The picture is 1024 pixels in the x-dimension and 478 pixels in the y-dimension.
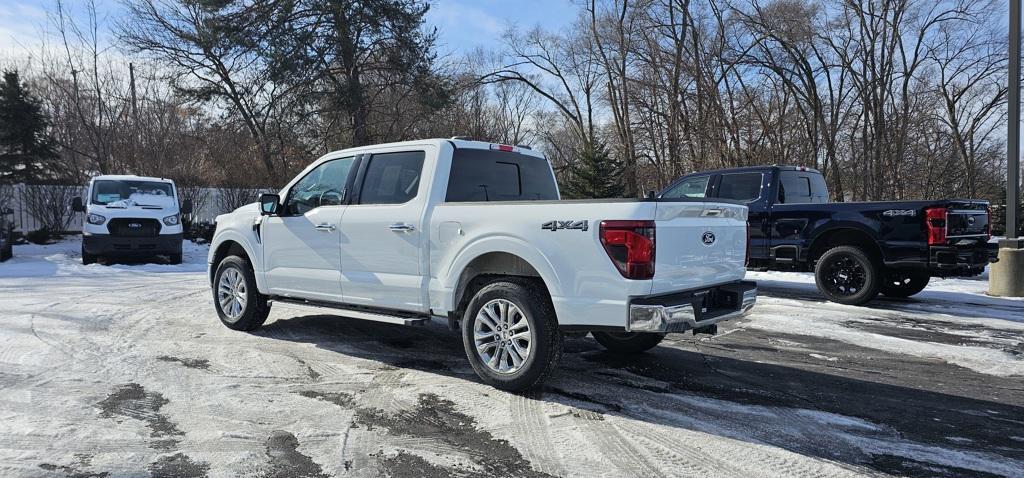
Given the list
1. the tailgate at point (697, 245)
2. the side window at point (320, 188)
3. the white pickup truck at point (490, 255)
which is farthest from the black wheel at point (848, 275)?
the side window at point (320, 188)

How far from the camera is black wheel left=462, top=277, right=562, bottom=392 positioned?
14.1 feet

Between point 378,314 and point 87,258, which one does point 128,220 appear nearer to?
point 87,258

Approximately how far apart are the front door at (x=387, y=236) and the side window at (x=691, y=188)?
5867 millimetres

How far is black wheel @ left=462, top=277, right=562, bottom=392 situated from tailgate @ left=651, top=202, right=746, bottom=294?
2.70 feet

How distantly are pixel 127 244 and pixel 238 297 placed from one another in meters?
8.98

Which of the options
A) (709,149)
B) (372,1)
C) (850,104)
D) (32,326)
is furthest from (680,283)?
(850,104)

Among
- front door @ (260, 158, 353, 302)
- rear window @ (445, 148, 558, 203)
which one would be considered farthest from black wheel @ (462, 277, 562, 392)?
front door @ (260, 158, 353, 302)

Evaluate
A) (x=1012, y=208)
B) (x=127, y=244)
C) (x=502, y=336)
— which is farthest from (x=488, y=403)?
(x=127, y=244)

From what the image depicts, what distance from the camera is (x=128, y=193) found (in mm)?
14352

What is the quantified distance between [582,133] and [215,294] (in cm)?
3147

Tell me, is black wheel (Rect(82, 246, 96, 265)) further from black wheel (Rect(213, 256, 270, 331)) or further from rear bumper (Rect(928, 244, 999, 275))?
rear bumper (Rect(928, 244, 999, 275))

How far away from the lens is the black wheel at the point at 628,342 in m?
5.68

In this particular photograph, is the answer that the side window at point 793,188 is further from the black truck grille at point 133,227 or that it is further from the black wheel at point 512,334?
the black truck grille at point 133,227

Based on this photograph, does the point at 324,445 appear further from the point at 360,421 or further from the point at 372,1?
the point at 372,1
